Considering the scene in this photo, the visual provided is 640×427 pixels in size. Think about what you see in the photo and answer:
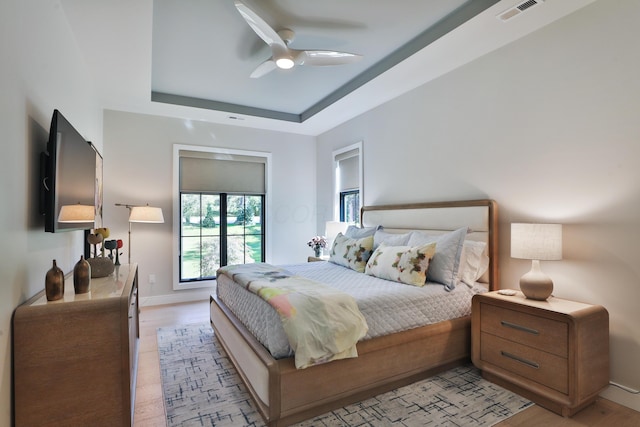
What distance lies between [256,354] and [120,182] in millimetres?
3502

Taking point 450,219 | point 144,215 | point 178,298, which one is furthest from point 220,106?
point 450,219

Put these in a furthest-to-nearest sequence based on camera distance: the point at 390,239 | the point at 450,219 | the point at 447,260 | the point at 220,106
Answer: the point at 220,106, the point at 390,239, the point at 450,219, the point at 447,260

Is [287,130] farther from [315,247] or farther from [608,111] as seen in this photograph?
[608,111]

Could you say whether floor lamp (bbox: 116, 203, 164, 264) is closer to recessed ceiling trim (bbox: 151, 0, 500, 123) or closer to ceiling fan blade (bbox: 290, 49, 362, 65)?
recessed ceiling trim (bbox: 151, 0, 500, 123)

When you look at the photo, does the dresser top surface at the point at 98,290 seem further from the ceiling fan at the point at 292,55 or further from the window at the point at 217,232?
the window at the point at 217,232

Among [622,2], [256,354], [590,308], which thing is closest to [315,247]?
[256,354]

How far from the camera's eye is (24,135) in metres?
1.73

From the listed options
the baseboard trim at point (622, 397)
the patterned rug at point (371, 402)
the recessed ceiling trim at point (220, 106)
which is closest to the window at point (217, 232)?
the recessed ceiling trim at point (220, 106)

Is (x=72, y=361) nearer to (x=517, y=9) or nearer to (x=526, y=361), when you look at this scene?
(x=526, y=361)

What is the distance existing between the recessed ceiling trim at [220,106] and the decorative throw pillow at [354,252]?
2.28 metres

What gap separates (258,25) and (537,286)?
263cm

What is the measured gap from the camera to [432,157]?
3504 millimetres

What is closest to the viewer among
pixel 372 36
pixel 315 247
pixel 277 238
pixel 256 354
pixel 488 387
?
pixel 256 354

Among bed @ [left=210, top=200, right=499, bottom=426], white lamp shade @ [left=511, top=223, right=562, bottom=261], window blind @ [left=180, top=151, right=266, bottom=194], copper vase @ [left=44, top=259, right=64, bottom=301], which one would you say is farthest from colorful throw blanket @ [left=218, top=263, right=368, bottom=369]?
window blind @ [left=180, top=151, right=266, bottom=194]
